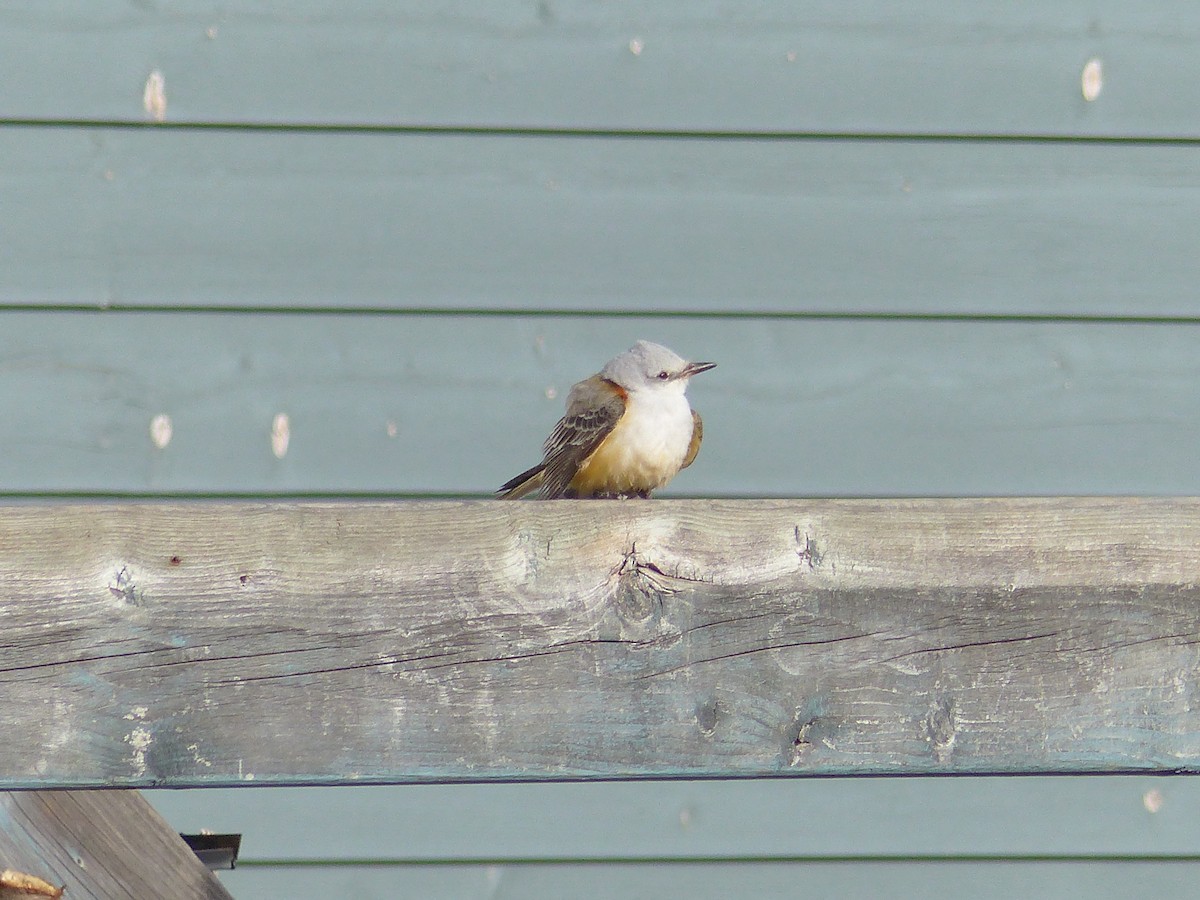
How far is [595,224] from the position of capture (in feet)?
10.0

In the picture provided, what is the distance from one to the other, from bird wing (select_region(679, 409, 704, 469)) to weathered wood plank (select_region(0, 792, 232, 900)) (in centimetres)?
149

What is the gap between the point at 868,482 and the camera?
3.08 m

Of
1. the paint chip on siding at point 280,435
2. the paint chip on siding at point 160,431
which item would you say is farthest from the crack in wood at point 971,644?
the paint chip on siding at point 160,431

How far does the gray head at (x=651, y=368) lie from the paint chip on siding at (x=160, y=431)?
107 centimetres

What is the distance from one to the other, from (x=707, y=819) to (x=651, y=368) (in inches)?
45.9

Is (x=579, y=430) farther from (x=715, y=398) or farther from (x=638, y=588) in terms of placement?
(x=638, y=588)

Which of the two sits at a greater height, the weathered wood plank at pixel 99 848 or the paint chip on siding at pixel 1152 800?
the weathered wood plank at pixel 99 848

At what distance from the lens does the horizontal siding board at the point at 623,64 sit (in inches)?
117

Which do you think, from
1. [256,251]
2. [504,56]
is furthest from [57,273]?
[504,56]

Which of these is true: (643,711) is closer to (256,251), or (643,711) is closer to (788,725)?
(788,725)

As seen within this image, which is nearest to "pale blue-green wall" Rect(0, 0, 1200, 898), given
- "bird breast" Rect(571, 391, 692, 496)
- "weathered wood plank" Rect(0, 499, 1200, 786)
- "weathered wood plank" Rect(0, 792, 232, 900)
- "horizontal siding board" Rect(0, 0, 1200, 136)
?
"horizontal siding board" Rect(0, 0, 1200, 136)

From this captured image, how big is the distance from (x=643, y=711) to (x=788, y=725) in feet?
0.53

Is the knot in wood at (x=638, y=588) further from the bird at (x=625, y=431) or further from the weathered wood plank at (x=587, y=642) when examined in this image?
the bird at (x=625, y=431)

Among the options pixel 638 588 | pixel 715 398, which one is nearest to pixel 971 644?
pixel 638 588
